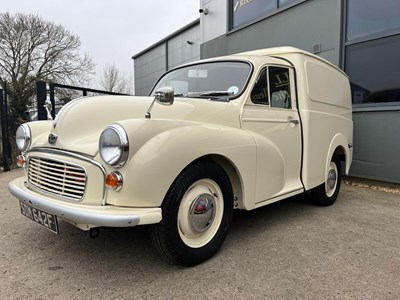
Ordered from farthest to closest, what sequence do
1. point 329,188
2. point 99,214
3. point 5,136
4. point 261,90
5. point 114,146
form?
point 5,136 < point 329,188 < point 261,90 < point 114,146 < point 99,214

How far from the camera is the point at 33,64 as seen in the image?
17.3 m

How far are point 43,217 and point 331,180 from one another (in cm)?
368

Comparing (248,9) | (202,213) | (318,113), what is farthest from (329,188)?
(248,9)

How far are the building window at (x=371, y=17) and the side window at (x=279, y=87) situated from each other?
3.04m

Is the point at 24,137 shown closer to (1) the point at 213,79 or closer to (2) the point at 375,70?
(1) the point at 213,79

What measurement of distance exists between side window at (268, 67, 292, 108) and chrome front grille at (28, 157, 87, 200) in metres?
2.11

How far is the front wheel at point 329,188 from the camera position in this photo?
4.32 meters

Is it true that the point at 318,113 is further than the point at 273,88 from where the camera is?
Yes

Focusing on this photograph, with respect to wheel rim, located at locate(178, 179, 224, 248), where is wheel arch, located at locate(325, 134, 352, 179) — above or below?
above

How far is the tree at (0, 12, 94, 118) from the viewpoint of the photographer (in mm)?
16594

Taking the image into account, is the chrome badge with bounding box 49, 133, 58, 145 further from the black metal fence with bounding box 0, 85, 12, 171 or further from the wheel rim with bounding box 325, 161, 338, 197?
the black metal fence with bounding box 0, 85, 12, 171

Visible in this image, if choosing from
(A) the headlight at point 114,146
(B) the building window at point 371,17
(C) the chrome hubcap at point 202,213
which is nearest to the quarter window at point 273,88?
(C) the chrome hubcap at point 202,213

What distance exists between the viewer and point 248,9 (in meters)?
8.76

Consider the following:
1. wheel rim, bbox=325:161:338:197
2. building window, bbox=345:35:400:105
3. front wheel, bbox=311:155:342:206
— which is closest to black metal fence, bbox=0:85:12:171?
front wheel, bbox=311:155:342:206
